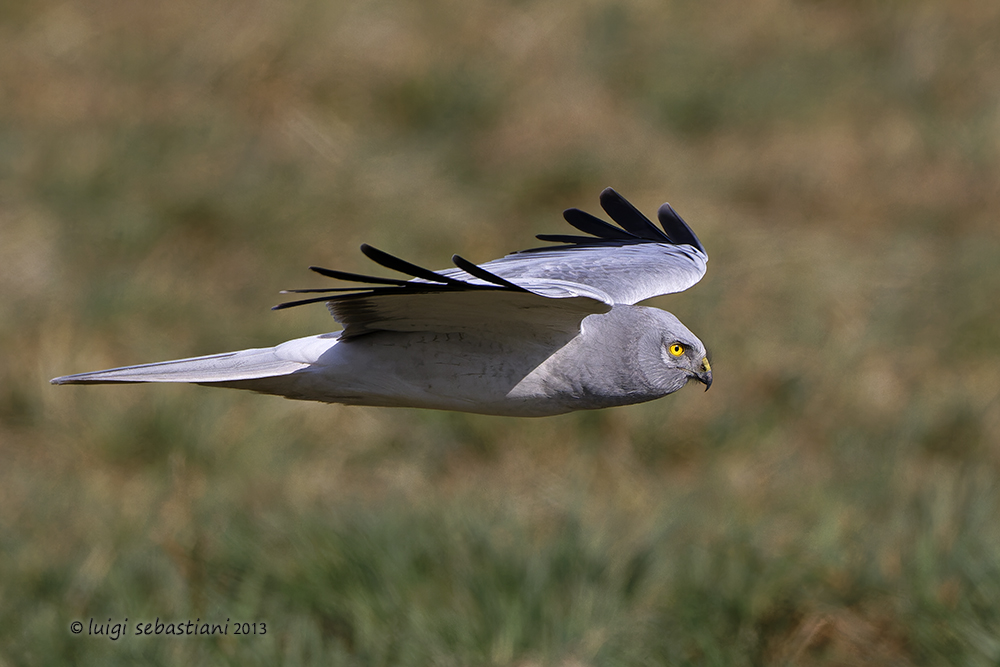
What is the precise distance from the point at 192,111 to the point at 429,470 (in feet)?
16.9

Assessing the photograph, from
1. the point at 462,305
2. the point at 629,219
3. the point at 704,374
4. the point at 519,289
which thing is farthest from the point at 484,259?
the point at 519,289

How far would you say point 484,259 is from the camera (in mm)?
11734

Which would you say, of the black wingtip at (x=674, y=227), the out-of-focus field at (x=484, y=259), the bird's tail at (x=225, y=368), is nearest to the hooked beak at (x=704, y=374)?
the black wingtip at (x=674, y=227)

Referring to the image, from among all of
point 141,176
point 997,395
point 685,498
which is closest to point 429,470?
point 685,498

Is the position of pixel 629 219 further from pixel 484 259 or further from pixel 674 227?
pixel 484 259

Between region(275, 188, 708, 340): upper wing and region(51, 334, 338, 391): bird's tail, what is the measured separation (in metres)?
0.17

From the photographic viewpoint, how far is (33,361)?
990cm

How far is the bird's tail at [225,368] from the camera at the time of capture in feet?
12.8

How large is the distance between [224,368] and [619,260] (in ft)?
6.26

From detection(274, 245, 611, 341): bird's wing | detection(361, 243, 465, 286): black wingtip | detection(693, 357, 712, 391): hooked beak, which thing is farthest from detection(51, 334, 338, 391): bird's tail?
detection(693, 357, 712, 391): hooked beak

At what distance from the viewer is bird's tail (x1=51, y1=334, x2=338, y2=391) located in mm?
3912

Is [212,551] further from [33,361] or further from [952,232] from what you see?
[952,232]

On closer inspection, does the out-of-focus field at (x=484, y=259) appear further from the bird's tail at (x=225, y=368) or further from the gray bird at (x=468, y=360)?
the bird's tail at (x=225, y=368)

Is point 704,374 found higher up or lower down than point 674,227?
lower down
